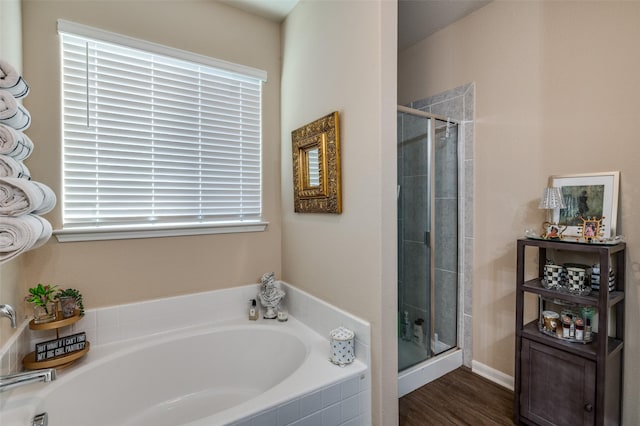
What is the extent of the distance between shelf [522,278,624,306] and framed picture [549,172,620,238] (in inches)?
11.2

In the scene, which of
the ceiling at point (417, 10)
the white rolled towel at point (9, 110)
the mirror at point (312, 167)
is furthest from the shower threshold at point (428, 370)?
the ceiling at point (417, 10)

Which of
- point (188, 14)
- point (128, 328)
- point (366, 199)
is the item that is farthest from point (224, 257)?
point (188, 14)

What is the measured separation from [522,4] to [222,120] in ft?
6.68

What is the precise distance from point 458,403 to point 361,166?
1.54m

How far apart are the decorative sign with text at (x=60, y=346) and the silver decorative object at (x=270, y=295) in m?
1.01

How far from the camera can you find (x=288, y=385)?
136cm

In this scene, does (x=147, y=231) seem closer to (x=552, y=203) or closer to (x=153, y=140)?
(x=153, y=140)

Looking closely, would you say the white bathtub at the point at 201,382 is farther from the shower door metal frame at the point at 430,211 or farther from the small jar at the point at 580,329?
the small jar at the point at 580,329

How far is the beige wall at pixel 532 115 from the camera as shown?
1500 mm

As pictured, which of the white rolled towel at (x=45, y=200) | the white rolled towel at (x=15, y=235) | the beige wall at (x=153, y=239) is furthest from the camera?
the beige wall at (x=153, y=239)

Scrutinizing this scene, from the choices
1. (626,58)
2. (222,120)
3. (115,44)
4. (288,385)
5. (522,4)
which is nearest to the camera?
(288,385)

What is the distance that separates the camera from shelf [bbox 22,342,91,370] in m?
1.43

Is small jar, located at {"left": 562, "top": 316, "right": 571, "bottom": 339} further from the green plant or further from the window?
the green plant

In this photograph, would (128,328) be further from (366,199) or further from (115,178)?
(366,199)
